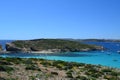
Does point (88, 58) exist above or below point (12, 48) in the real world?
below

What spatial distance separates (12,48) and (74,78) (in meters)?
139

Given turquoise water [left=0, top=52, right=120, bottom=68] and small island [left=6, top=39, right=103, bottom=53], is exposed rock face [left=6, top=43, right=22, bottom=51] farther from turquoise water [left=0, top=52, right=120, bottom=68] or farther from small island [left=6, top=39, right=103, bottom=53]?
turquoise water [left=0, top=52, right=120, bottom=68]

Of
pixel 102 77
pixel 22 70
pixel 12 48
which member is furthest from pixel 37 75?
pixel 12 48

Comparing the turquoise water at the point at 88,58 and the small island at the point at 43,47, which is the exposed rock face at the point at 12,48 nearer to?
the small island at the point at 43,47

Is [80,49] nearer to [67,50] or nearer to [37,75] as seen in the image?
[67,50]

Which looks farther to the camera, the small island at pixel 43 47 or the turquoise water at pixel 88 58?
the small island at pixel 43 47

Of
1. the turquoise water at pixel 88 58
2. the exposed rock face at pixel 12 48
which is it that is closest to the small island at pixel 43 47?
the exposed rock face at pixel 12 48

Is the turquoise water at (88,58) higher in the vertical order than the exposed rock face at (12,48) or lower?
lower

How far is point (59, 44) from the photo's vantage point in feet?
649

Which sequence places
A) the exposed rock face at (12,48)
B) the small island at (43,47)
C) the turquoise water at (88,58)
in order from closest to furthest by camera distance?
the turquoise water at (88,58) → the exposed rock face at (12,48) → the small island at (43,47)

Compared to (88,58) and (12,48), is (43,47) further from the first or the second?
(88,58)

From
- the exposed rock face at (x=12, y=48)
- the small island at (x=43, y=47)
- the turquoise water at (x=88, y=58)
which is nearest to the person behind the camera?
the turquoise water at (x=88, y=58)

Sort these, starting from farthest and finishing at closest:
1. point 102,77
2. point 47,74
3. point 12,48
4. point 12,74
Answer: point 12,48
point 102,77
point 47,74
point 12,74

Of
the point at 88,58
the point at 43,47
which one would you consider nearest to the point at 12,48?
the point at 43,47
